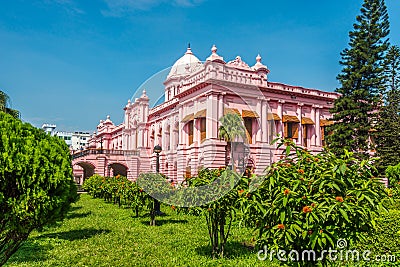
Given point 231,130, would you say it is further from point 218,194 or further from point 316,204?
point 316,204

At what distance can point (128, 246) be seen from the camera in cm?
717

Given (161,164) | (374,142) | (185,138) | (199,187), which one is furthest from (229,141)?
(374,142)

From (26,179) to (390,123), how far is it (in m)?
21.4

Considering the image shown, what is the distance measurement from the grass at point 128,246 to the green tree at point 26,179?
5.80ft

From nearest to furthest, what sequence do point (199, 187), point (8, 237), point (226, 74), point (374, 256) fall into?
point (8, 237) → point (374, 256) → point (199, 187) → point (226, 74)

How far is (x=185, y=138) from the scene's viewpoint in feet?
26.4

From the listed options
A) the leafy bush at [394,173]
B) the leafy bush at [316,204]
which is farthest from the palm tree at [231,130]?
the leafy bush at [394,173]

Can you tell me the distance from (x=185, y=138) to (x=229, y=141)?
2.03m

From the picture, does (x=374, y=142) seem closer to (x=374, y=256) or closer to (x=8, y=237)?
(x=374, y=256)

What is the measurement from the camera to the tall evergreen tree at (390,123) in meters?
20.8

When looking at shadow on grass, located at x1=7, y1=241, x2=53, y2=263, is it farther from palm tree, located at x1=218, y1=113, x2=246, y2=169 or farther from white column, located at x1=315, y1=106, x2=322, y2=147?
white column, located at x1=315, y1=106, x2=322, y2=147

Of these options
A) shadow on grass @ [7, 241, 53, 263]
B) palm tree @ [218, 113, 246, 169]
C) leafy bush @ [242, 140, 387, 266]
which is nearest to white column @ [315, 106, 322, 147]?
palm tree @ [218, 113, 246, 169]

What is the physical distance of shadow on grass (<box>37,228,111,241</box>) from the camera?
27.4ft

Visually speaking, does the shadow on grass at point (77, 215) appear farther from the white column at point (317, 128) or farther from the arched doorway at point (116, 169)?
the arched doorway at point (116, 169)
